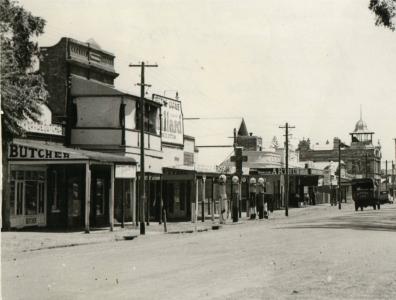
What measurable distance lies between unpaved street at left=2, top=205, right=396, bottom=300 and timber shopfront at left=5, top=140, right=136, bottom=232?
7.42 m

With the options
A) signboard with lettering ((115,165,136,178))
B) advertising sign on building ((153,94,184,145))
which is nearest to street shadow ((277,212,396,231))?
signboard with lettering ((115,165,136,178))

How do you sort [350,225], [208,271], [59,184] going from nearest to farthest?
[208,271], [59,184], [350,225]

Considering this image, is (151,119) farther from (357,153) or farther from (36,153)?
(357,153)

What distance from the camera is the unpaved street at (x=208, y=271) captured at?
10.9 meters

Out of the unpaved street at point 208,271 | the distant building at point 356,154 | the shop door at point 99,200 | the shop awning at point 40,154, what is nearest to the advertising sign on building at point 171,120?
the shop door at point 99,200

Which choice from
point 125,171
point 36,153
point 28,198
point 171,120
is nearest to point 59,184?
point 28,198

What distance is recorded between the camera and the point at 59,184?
1287 inches

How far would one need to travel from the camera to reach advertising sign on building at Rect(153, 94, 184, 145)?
1769 inches

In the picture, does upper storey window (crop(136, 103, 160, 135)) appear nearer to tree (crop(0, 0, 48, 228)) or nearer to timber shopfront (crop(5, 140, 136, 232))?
timber shopfront (crop(5, 140, 136, 232))

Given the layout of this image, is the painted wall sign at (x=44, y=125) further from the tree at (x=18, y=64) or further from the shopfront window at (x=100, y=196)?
the tree at (x=18, y=64)

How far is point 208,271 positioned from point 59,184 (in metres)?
19.9

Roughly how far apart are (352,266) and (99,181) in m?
22.5

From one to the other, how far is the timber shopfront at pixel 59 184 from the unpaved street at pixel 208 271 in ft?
24.3

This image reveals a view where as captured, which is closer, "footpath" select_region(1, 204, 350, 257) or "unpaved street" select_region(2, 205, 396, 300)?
"unpaved street" select_region(2, 205, 396, 300)
